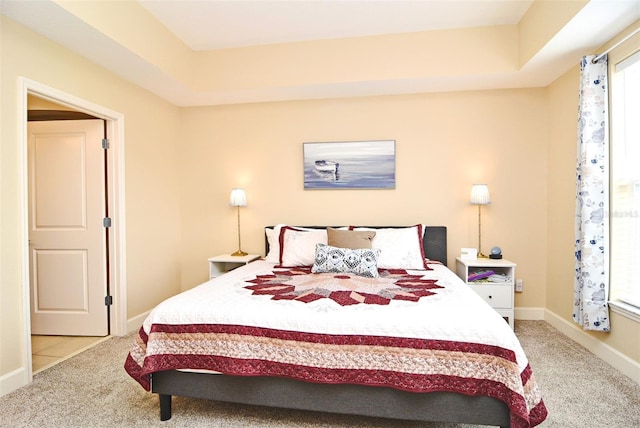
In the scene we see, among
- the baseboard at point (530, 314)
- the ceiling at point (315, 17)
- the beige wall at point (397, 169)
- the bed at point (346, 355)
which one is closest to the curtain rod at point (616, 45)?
the ceiling at point (315, 17)

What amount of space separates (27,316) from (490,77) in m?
4.22

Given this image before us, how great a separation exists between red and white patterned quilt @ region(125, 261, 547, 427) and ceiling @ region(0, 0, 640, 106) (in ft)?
6.65

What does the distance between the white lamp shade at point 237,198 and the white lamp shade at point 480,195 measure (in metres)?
2.43

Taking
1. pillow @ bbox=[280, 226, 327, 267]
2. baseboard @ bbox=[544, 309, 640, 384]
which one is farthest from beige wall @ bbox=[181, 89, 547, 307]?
pillow @ bbox=[280, 226, 327, 267]

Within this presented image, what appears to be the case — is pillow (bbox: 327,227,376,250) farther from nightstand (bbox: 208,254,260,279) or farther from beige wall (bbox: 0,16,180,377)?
beige wall (bbox: 0,16,180,377)

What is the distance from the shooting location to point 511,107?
150 inches

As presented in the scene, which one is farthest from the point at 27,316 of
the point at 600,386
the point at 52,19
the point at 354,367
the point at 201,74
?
the point at 600,386

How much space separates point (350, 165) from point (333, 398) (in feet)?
8.78

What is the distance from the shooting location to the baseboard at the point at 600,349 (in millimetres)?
2455

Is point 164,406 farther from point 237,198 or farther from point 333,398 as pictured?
point 237,198

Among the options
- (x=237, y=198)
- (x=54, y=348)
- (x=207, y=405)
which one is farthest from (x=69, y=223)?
(x=207, y=405)

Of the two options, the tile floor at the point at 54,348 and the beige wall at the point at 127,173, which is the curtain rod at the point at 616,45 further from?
the tile floor at the point at 54,348

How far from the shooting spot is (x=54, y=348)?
3125 mm

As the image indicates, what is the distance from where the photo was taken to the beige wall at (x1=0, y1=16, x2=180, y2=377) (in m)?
2.36
